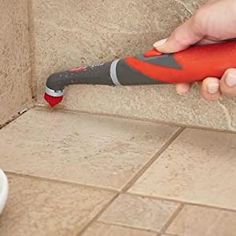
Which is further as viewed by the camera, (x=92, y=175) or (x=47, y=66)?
(x=47, y=66)

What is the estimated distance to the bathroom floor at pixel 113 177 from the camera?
674 mm

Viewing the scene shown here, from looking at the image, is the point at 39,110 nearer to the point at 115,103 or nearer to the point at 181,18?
the point at 115,103

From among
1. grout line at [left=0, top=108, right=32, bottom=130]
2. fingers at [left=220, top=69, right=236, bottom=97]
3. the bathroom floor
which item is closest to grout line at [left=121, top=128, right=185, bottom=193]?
the bathroom floor

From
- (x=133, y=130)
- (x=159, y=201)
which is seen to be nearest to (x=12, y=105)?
(x=133, y=130)

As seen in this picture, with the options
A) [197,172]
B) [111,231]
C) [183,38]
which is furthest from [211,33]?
[111,231]

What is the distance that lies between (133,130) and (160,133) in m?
0.04

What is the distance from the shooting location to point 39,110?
38.0 inches

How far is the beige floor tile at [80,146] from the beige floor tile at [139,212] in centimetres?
4

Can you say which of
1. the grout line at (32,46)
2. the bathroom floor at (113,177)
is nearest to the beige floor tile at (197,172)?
the bathroom floor at (113,177)

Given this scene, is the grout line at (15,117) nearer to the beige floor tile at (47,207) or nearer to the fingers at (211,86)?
the beige floor tile at (47,207)

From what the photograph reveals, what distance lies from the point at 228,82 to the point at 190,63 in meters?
0.05

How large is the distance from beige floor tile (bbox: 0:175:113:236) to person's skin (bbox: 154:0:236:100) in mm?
180

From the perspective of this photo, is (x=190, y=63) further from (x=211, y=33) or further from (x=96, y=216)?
(x=96, y=216)

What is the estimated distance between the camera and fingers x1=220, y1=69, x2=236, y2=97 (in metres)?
0.76
